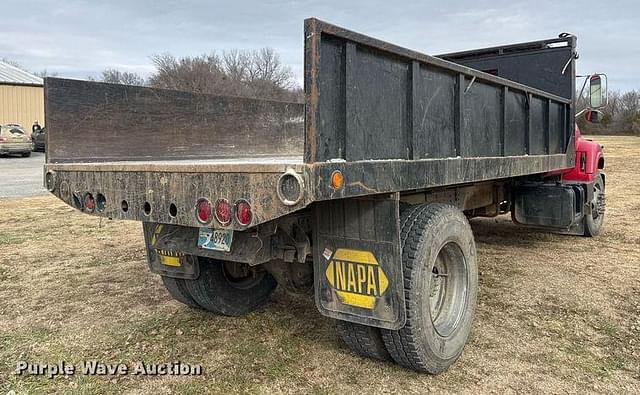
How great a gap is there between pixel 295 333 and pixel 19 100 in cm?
3335

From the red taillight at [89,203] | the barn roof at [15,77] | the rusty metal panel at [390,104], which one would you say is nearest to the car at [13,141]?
the barn roof at [15,77]

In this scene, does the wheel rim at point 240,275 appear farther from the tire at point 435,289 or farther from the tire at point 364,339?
the tire at point 435,289

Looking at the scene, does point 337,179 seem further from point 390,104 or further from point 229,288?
point 229,288

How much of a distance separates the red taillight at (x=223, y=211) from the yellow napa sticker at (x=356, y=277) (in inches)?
30.9

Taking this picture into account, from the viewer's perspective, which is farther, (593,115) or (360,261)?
(593,115)

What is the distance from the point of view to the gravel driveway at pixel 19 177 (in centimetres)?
1250

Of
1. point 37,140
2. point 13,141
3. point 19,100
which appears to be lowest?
point 13,141

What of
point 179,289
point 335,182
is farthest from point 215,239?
point 179,289

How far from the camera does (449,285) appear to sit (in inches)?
134

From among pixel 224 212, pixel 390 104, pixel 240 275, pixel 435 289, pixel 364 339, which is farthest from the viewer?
pixel 240 275

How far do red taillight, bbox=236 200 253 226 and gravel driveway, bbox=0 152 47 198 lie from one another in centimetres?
1168

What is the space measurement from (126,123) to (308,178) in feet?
6.96

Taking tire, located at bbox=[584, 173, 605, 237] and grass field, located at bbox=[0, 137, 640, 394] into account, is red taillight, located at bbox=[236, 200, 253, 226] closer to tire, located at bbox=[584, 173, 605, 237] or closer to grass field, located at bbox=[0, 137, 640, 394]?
grass field, located at bbox=[0, 137, 640, 394]

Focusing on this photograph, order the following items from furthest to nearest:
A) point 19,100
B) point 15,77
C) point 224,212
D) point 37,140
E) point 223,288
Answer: point 15,77 → point 19,100 → point 37,140 → point 223,288 → point 224,212
